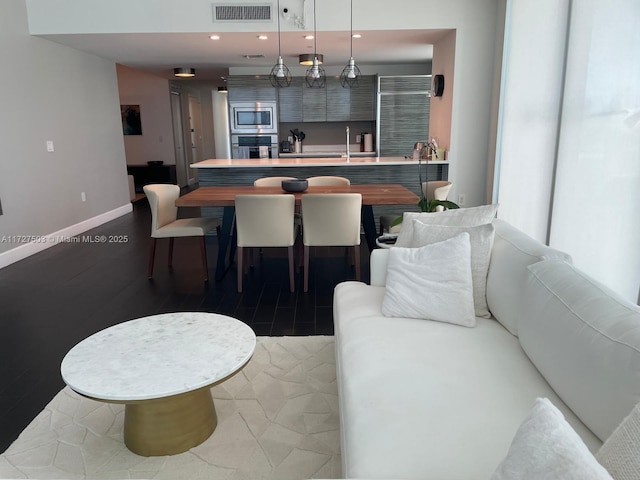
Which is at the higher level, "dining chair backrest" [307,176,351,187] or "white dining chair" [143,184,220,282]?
"dining chair backrest" [307,176,351,187]

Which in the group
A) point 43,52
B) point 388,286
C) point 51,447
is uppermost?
point 43,52

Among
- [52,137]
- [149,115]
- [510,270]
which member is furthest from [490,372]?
[149,115]

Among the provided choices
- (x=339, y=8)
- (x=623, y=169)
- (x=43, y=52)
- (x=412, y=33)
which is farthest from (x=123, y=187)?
(x=623, y=169)

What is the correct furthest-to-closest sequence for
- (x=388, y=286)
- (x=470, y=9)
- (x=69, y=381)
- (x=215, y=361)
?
1. (x=470, y=9)
2. (x=388, y=286)
3. (x=215, y=361)
4. (x=69, y=381)

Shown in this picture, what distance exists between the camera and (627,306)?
133 cm

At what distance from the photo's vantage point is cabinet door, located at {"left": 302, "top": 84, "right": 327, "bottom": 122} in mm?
8211

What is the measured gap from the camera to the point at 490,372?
1617 millimetres

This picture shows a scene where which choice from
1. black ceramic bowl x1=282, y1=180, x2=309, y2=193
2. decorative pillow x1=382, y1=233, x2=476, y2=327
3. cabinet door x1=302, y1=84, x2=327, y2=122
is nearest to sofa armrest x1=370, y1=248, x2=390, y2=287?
decorative pillow x1=382, y1=233, x2=476, y2=327

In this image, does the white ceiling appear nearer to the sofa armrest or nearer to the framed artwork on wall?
the framed artwork on wall

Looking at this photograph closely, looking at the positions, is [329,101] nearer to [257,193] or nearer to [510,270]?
[257,193]

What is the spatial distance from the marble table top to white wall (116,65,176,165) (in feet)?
28.1

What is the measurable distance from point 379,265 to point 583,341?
1.28 m

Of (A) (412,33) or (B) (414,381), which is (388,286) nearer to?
(B) (414,381)

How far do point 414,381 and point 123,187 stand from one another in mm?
6999
